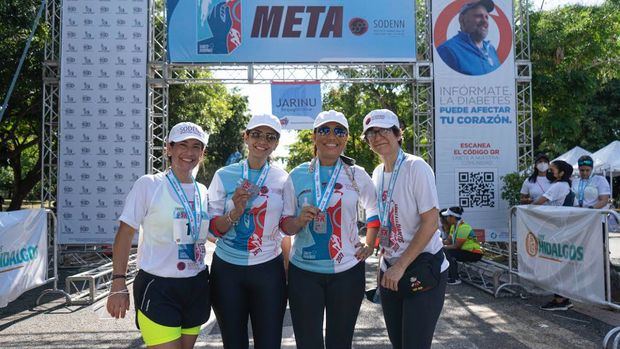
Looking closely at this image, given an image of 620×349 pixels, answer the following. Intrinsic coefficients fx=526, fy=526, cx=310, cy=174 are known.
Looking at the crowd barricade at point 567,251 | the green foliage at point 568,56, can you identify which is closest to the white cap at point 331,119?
the crowd barricade at point 567,251

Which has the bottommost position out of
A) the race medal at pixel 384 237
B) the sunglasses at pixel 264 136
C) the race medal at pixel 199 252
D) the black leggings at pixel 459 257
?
the black leggings at pixel 459 257

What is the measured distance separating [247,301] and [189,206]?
0.68m

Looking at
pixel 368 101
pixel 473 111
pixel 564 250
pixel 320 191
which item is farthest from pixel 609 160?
pixel 320 191

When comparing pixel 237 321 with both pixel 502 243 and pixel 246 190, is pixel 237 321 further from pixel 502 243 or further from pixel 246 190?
pixel 502 243

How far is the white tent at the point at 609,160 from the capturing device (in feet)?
54.8

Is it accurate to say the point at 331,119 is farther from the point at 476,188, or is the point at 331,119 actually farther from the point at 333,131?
the point at 476,188

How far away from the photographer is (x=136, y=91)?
37.1 ft

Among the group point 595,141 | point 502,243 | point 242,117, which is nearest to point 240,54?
point 502,243

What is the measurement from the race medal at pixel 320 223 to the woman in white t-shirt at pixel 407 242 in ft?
1.18

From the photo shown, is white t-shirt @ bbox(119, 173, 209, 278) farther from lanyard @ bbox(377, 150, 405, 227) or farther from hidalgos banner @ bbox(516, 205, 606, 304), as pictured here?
hidalgos banner @ bbox(516, 205, 606, 304)

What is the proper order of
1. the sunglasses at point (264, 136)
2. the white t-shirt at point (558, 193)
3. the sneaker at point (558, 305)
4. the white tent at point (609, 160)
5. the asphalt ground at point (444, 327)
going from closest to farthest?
the sunglasses at point (264, 136)
the asphalt ground at point (444, 327)
the sneaker at point (558, 305)
the white t-shirt at point (558, 193)
the white tent at point (609, 160)

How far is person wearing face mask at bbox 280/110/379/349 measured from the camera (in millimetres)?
3078

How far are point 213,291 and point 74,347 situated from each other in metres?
3.05

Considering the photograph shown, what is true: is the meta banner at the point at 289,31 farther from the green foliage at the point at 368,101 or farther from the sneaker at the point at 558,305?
the green foliage at the point at 368,101
